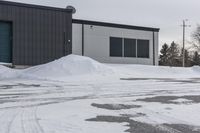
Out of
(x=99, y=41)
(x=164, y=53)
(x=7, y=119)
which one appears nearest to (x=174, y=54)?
(x=164, y=53)

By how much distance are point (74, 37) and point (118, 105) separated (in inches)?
1117

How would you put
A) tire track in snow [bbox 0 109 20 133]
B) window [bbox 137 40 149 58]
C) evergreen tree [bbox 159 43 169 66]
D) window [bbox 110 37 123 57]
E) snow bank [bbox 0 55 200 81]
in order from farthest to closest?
evergreen tree [bbox 159 43 169 66]
window [bbox 137 40 149 58]
window [bbox 110 37 123 57]
snow bank [bbox 0 55 200 81]
tire track in snow [bbox 0 109 20 133]

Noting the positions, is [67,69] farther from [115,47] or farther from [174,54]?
[174,54]

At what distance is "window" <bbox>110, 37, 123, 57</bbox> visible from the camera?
41.9m

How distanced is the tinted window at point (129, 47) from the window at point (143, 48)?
79 cm

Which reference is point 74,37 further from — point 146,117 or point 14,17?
point 146,117

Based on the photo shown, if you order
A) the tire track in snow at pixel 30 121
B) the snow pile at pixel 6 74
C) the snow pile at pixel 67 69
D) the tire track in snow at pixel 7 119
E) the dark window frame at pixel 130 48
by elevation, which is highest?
the dark window frame at pixel 130 48

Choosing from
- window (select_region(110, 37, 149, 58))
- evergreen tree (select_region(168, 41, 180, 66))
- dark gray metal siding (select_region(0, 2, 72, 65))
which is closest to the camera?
dark gray metal siding (select_region(0, 2, 72, 65))

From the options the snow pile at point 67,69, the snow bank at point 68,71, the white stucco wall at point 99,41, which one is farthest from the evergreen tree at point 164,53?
the snow bank at point 68,71

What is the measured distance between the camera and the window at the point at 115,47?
1650 inches

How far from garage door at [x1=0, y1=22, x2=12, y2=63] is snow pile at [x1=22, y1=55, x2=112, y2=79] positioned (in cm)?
780

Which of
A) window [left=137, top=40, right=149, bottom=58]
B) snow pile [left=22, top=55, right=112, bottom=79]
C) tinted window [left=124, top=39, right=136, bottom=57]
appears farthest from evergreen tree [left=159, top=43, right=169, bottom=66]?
snow pile [left=22, top=55, right=112, bottom=79]

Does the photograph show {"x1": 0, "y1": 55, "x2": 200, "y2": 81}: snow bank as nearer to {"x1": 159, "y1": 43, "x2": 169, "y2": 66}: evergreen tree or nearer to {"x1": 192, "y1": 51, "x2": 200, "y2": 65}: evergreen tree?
{"x1": 192, "y1": 51, "x2": 200, "y2": 65}: evergreen tree

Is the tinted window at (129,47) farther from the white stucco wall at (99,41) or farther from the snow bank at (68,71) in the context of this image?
the snow bank at (68,71)
